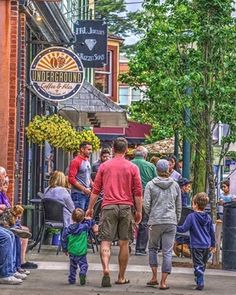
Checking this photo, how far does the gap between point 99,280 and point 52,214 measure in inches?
144

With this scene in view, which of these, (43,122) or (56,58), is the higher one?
(56,58)

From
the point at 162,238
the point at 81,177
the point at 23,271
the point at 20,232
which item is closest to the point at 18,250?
the point at 23,271

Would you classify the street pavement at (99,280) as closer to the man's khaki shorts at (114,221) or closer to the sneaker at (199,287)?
the sneaker at (199,287)

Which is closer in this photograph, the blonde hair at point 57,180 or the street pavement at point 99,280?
the street pavement at point 99,280

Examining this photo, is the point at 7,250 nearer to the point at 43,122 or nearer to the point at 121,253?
the point at 121,253

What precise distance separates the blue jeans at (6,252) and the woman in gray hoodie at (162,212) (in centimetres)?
183

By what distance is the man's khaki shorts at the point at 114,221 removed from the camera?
40.5 ft

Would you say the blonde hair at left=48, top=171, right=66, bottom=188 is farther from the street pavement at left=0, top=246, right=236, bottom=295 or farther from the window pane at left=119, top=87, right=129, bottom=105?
the window pane at left=119, top=87, right=129, bottom=105

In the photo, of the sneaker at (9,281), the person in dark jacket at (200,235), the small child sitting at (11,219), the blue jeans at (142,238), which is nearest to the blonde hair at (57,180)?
the blue jeans at (142,238)

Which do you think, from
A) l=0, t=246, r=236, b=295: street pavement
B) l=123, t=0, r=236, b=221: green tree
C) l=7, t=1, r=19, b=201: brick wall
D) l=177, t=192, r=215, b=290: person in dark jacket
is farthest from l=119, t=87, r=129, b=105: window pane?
l=177, t=192, r=215, b=290: person in dark jacket

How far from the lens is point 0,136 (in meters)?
15.6

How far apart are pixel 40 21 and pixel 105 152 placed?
3034mm

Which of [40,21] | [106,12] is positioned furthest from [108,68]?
[40,21]

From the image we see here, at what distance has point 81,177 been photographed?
57.4ft
